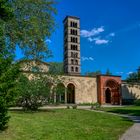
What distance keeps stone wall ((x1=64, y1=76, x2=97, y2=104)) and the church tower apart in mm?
24270

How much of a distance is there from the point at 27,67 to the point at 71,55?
169ft

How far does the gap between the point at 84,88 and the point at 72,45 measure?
2972 centimetres

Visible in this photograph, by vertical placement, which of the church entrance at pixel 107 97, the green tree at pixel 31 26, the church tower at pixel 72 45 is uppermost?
the church tower at pixel 72 45

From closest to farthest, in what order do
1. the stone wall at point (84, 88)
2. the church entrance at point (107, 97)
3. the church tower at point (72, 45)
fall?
the stone wall at point (84, 88), the church entrance at point (107, 97), the church tower at point (72, 45)

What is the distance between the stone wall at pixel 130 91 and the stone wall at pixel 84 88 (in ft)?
23.3

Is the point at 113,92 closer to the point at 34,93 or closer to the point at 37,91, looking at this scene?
the point at 37,91

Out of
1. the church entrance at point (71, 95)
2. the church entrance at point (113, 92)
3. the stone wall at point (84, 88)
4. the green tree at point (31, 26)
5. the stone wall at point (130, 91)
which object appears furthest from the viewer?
the stone wall at point (130, 91)

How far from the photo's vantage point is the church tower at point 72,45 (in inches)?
2992

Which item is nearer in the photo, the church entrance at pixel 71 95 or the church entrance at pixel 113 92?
the church entrance at pixel 71 95

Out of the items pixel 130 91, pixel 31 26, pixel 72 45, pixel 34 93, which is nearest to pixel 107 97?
pixel 130 91

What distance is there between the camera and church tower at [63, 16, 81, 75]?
2992 inches

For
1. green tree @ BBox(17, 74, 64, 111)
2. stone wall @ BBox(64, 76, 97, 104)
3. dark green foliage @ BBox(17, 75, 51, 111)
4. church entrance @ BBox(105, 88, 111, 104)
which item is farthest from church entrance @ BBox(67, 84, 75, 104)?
dark green foliage @ BBox(17, 75, 51, 111)

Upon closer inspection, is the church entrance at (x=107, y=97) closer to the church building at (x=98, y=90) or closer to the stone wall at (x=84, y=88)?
the church building at (x=98, y=90)

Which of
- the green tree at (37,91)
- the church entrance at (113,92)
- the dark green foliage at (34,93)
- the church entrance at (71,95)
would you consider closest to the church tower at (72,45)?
the church entrance at (113,92)
